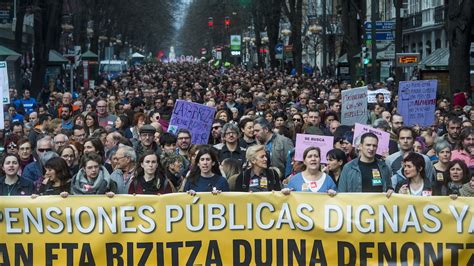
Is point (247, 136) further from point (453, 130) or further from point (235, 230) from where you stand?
point (235, 230)

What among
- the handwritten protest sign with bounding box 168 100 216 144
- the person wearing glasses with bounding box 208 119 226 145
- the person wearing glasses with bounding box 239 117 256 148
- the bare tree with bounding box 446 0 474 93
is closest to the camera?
the person wearing glasses with bounding box 239 117 256 148

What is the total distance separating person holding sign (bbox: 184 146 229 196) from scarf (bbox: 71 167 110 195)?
2.31 ft

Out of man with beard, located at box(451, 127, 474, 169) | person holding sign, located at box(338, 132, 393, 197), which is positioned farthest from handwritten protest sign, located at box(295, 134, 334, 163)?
person holding sign, located at box(338, 132, 393, 197)

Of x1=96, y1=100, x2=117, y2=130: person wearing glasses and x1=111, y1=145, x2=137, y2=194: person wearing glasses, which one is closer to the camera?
x1=111, y1=145, x2=137, y2=194: person wearing glasses

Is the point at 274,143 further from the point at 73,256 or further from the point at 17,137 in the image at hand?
the point at 73,256

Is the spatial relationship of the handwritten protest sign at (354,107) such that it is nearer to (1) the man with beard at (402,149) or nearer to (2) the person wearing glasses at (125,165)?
(1) the man with beard at (402,149)

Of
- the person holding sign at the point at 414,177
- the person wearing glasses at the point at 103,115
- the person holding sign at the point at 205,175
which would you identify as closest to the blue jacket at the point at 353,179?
the person holding sign at the point at 414,177

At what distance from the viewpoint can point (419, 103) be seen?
61.2ft

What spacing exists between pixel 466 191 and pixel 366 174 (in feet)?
2.90

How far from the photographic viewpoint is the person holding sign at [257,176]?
36.1 feet

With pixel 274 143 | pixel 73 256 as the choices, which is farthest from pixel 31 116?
pixel 73 256

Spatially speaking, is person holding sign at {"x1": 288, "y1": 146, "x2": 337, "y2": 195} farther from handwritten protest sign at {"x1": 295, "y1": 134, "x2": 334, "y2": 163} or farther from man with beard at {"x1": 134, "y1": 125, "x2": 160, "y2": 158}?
man with beard at {"x1": 134, "y1": 125, "x2": 160, "y2": 158}

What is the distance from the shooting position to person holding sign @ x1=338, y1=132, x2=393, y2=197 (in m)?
10.9

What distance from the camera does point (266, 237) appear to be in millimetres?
8773
